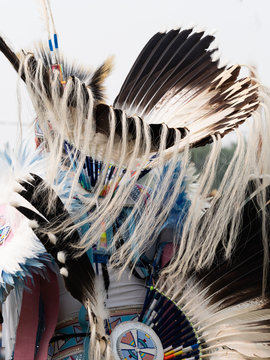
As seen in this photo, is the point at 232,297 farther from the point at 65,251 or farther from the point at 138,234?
the point at 65,251

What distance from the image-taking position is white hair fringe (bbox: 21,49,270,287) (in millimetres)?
1361

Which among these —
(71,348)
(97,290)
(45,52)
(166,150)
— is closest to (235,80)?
(166,150)

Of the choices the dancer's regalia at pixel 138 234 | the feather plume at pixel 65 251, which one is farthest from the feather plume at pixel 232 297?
the feather plume at pixel 65 251

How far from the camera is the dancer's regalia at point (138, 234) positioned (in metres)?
1.42

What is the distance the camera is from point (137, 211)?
1.54 m

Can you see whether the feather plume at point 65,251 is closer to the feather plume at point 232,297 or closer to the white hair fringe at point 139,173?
the white hair fringe at point 139,173

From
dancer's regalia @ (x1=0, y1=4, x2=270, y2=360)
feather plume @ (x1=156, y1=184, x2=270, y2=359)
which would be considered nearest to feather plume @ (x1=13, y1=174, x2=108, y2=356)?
dancer's regalia @ (x1=0, y1=4, x2=270, y2=360)

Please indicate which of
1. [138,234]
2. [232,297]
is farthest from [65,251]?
[232,297]

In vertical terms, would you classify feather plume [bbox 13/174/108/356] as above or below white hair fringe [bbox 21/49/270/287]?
below

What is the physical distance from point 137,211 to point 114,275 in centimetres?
20

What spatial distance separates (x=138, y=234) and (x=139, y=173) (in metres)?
0.18

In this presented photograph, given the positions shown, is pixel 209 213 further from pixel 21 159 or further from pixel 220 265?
pixel 21 159

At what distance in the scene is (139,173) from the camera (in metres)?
1.42

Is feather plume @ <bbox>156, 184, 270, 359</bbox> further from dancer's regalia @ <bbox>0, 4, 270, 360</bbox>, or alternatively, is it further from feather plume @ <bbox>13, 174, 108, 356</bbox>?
feather plume @ <bbox>13, 174, 108, 356</bbox>
